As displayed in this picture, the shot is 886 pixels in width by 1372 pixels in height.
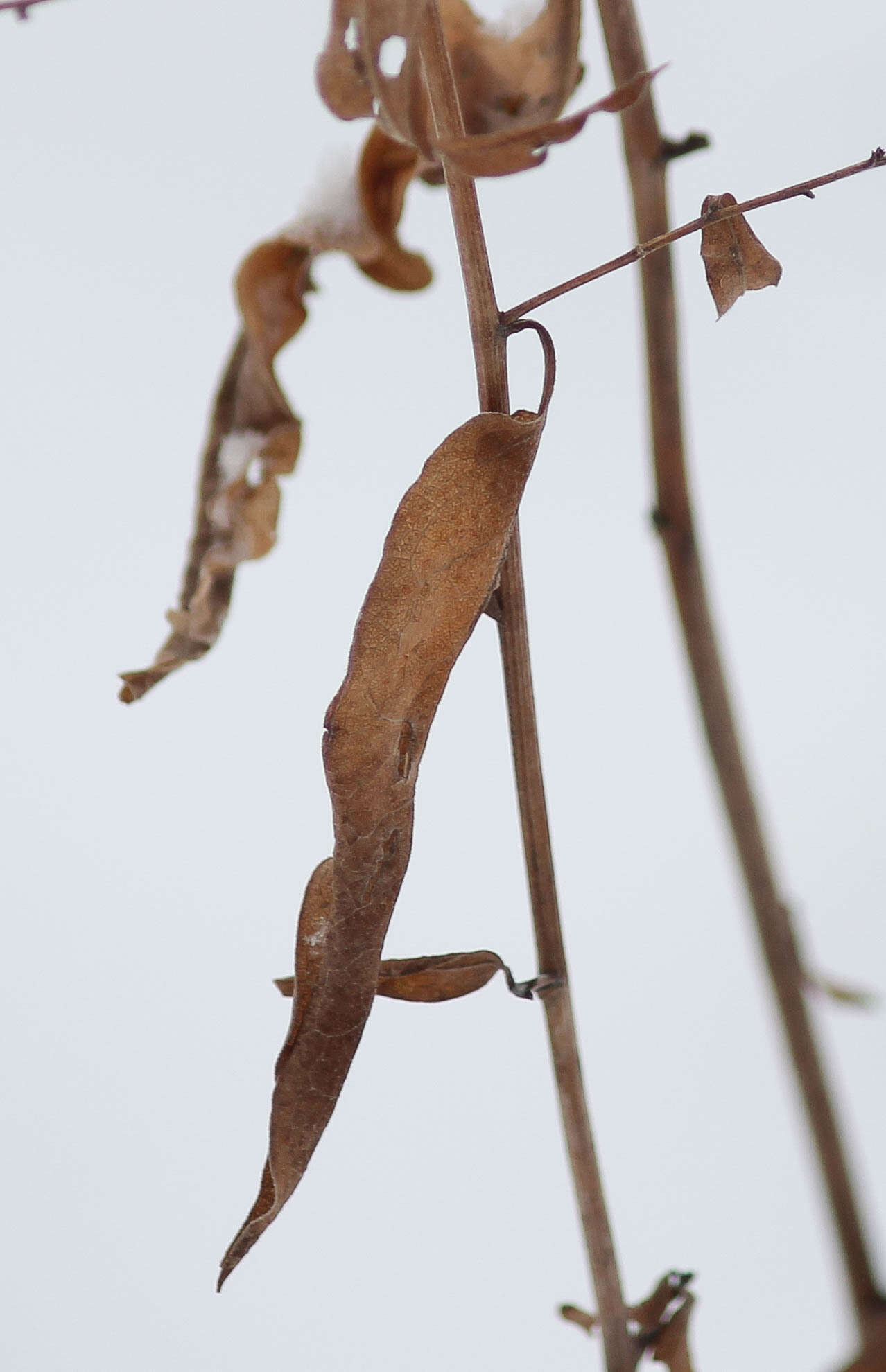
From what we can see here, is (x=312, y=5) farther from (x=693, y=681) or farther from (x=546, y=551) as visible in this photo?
(x=693, y=681)

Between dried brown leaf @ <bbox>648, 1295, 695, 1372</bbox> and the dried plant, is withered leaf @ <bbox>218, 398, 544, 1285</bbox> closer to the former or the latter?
the dried plant

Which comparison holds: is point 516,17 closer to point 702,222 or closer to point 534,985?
point 702,222

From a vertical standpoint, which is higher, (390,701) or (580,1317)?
(390,701)

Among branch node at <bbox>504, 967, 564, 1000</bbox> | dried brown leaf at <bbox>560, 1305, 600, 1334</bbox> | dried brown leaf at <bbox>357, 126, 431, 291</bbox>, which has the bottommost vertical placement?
dried brown leaf at <bbox>560, 1305, 600, 1334</bbox>

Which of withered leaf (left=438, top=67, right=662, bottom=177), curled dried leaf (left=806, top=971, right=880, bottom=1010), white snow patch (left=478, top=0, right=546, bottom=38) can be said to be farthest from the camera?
curled dried leaf (left=806, top=971, right=880, bottom=1010)

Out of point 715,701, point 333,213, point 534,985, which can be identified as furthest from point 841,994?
point 333,213

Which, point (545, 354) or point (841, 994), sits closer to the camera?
point (545, 354)

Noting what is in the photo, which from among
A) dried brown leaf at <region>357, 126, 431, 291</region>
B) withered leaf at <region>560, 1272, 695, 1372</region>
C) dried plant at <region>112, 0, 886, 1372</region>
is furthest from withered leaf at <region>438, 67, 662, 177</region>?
withered leaf at <region>560, 1272, 695, 1372</region>
